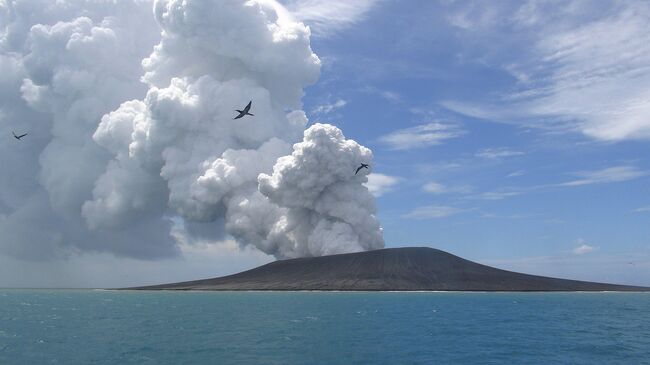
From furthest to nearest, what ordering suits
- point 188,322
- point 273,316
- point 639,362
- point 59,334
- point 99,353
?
point 273,316 → point 188,322 → point 59,334 → point 99,353 → point 639,362

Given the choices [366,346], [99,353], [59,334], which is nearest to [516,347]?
[366,346]

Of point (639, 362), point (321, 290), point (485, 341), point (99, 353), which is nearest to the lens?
point (639, 362)

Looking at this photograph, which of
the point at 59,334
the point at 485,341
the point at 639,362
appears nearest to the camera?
the point at 639,362

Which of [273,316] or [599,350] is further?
[273,316]

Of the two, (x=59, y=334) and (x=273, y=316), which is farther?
(x=273, y=316)

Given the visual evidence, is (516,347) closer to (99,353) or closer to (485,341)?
(485,341)

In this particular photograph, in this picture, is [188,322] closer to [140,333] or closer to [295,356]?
[140,333]

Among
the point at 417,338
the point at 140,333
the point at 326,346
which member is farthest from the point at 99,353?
the point at 417,338

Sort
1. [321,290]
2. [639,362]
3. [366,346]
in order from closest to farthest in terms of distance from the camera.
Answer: [639,362] → [366,346] → [321,290]
